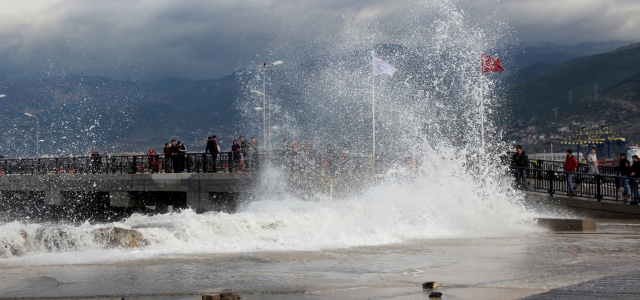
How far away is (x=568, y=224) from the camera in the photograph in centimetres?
1766

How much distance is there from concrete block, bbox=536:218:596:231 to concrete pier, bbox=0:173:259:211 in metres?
13.8

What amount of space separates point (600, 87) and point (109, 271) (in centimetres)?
15430

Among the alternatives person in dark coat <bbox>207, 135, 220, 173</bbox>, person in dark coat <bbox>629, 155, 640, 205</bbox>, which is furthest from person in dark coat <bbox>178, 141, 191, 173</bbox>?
person in dark coat <bbox>629, 155, 640, 205</bbox>

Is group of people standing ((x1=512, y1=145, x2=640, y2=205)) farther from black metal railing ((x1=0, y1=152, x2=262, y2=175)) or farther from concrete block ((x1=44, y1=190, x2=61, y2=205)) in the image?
concrete block ((x1=44, y1=190, x2=61, y2=205))

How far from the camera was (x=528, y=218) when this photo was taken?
63.8 feet

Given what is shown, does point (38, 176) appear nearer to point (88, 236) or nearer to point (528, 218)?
point (88, 236)

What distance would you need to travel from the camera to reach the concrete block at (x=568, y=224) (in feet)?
57.0

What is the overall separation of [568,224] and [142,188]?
67.9 ft

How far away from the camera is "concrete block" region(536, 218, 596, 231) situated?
1736 cm

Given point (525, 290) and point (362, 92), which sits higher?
point (362, 92)

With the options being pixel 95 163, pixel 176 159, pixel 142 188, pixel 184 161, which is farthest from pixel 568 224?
pixel 95 163

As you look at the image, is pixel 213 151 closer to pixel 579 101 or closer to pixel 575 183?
pixel 575 183

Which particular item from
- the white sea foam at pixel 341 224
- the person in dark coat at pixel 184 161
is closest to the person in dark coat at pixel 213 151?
the person in dark coat at pixel 184 161

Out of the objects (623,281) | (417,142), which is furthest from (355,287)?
(417,142)
